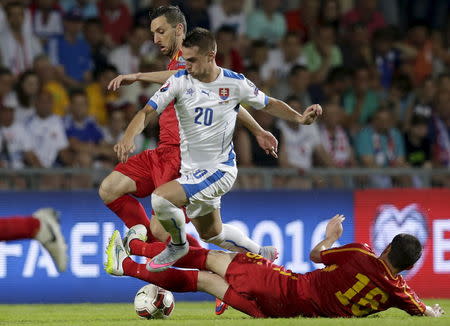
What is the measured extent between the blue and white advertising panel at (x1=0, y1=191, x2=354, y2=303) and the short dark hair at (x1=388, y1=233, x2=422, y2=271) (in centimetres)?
385

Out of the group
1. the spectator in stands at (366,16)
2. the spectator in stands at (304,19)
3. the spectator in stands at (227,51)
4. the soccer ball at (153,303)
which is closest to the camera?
the soccer ball at (153,303)

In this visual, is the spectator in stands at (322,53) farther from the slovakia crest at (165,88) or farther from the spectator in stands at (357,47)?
the slovakia crest at (165,88)

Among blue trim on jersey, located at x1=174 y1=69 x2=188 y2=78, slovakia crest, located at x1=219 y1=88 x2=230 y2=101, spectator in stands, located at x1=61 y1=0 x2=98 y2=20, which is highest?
spectator in stands, located at x1=61 y1=0 x2=98 y2=20

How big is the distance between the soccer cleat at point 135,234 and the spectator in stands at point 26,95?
399 cm

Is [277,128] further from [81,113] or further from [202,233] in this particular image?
[202,233]

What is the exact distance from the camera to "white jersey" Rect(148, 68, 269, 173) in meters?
9.03

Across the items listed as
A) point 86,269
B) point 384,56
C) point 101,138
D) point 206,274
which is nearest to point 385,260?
point 206,274

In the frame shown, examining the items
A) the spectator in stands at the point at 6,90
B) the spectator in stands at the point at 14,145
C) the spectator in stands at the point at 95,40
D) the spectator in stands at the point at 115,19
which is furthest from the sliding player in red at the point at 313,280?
the spectator in stands at the point at 115,19

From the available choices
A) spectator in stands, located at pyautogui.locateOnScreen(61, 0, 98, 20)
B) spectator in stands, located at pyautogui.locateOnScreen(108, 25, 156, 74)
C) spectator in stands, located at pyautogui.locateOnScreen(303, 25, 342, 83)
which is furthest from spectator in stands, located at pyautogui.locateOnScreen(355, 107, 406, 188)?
spectator in stands, located at pyautogui.locateOnScreen(61, 0, 98, 20)

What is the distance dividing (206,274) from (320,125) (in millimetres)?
5675

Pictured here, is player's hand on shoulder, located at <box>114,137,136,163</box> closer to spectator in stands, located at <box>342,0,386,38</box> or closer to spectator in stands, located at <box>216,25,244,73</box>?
spectator in stands, located at <box>216,25,244,73</box>

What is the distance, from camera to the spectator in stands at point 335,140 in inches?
561

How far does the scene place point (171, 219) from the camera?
8.89m

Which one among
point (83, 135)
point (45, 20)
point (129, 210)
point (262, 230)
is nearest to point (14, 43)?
point (45, 20)
